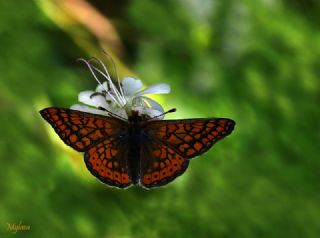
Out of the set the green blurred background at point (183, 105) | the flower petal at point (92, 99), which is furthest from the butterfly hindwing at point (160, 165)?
the green blurred background at point (183, 105)

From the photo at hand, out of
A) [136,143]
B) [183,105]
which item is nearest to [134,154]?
[136,143]

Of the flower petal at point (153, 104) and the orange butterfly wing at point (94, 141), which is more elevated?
the flower petal at point (153, 104)

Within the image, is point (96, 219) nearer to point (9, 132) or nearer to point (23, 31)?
point (9, 132)

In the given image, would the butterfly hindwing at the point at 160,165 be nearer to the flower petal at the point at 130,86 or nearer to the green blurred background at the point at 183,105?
the flower petal at the point at 130,86

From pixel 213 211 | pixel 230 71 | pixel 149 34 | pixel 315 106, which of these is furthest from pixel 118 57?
pixel 315 106

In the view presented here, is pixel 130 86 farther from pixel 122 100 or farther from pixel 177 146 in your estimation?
pixel 177 146

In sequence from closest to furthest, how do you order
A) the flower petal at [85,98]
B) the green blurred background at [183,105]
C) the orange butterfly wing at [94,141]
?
Answer: 1. the orange butterfly wing at [94,141]
2. the flower petal at [85,98]
3. the green blurred background at [183,105]
